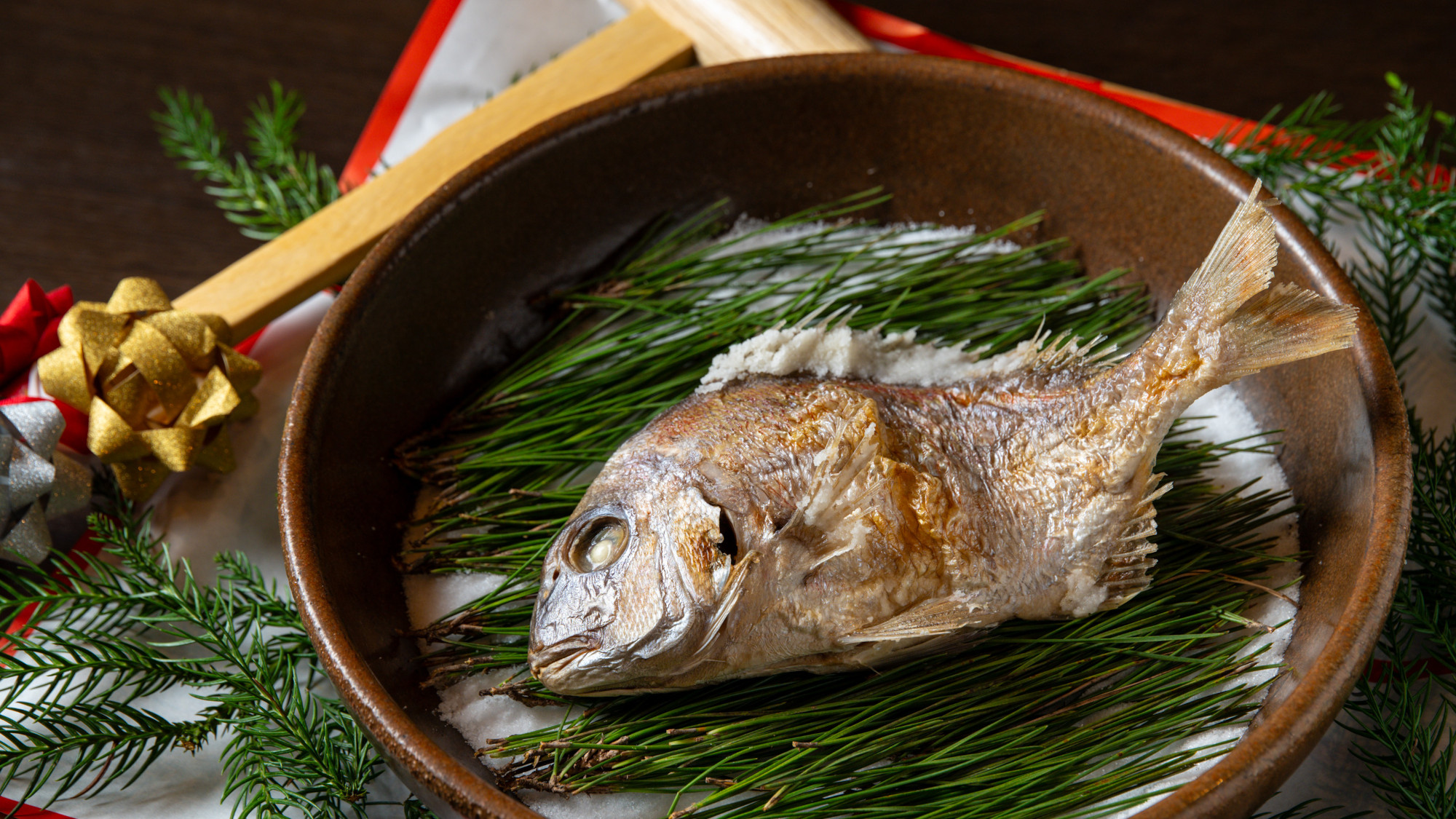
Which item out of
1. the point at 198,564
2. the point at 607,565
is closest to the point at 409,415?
the point at 198,564

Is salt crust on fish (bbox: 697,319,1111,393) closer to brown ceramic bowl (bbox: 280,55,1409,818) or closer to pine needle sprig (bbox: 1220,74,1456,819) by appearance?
brown ceramic bowl (bbox: 280,55,1409,818)

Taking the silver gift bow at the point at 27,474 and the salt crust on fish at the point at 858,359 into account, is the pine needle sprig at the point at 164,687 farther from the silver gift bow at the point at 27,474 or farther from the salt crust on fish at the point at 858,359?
the salt crust on fish at the point at 858,359

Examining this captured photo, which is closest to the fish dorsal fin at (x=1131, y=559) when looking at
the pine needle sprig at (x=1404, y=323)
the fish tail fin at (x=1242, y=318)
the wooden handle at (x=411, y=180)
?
the fish tail fin at (x=1242, y=318)

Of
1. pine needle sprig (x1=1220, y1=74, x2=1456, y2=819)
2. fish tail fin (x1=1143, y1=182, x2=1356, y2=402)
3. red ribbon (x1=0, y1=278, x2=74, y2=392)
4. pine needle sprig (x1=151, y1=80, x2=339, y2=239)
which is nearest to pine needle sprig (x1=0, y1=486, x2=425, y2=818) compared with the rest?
red ribbon (x1=0, y1=278, x2=74, y2=392)

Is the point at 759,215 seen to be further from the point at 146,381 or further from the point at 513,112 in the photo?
the point at 146,381

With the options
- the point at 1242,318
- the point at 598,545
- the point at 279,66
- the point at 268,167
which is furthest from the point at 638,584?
the point at 279,66

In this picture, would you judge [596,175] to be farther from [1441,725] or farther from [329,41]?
[1441,725]
